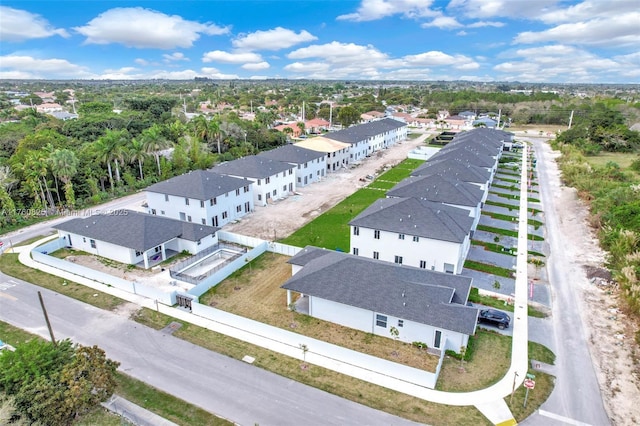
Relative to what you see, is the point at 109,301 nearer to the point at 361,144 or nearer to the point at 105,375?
the point at 105,375

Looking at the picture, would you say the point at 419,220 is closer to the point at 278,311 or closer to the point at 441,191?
the point at 441,191

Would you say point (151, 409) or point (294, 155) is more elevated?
point (294, 155)

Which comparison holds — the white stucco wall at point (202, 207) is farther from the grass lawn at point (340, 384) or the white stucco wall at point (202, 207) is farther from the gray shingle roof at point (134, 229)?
the grass lawn at point (340, 384)

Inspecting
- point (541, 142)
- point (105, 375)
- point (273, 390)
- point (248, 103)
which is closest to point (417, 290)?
point (273, 390)

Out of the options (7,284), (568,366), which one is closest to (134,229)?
(7,284)

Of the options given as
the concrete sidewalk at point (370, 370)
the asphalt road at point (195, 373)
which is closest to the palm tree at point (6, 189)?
the concrete sidewalk at point (370, 370)

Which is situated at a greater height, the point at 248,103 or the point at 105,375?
the point at 248,103
